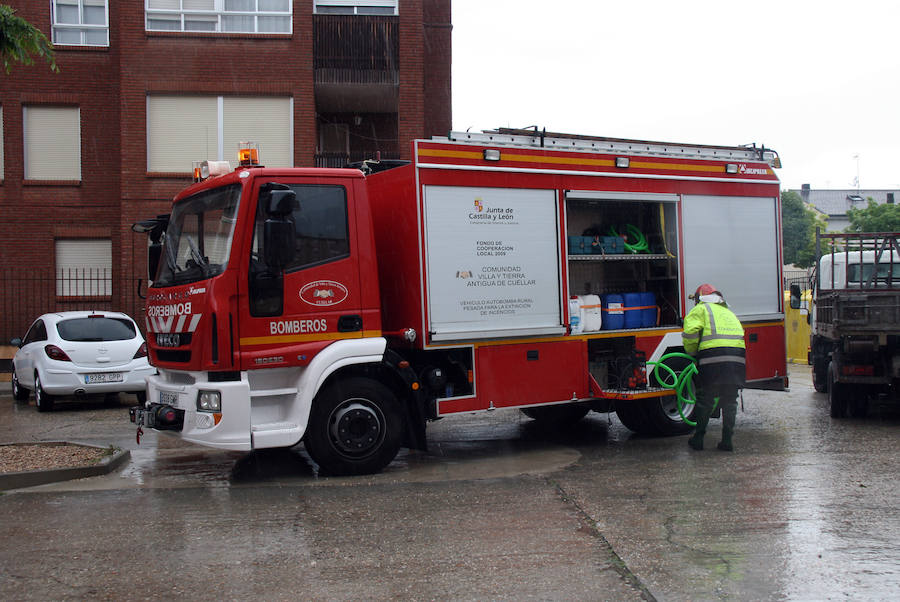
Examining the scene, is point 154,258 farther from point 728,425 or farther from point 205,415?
point 728,425

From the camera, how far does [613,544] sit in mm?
5566

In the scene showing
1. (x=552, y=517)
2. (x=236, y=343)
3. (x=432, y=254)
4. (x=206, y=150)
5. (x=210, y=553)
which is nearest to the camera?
(x=210, y=553)

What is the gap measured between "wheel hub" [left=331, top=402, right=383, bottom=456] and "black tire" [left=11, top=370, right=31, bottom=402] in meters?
8.74

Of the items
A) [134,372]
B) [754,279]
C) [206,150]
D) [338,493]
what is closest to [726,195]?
[754,279]

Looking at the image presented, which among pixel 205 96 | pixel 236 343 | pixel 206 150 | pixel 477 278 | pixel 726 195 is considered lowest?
pixel 236 343

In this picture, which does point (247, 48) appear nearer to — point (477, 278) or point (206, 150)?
point (206, 150)

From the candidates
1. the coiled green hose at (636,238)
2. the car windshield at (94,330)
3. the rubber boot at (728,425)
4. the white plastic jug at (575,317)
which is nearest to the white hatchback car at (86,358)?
the car windshield at (94,330)

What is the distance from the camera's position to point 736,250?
10.2 meters

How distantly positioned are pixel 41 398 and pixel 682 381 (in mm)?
9124

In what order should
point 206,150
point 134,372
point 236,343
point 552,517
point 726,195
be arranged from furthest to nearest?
point 206,150, point 134,372, point 726,195, point 236,343, point 552,517

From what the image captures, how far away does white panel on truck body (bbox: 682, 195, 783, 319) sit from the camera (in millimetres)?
9812

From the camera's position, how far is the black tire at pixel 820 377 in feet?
45.2

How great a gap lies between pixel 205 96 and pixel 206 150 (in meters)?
1.22

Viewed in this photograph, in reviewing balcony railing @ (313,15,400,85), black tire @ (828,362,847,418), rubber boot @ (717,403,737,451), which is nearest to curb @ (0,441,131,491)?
rubber boot @ (717,403,737,451)
